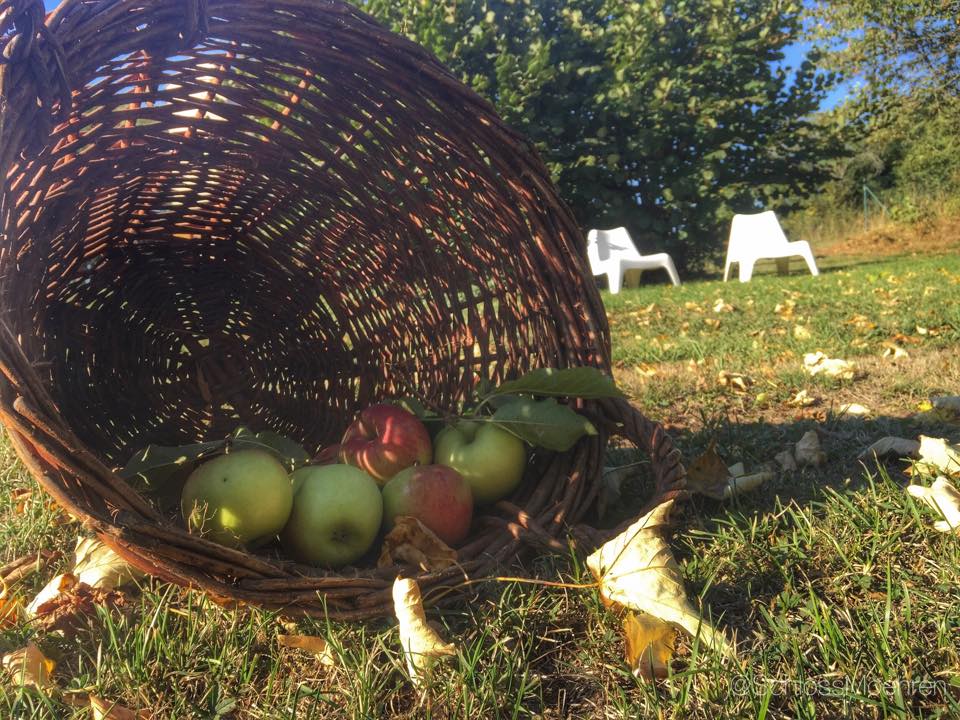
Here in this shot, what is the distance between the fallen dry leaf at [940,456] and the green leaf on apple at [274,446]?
1.21 m

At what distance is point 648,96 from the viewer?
1062 centimetres

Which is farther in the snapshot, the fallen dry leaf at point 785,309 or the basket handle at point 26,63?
the fallen dry leaf at point 785,309

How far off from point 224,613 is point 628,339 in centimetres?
310

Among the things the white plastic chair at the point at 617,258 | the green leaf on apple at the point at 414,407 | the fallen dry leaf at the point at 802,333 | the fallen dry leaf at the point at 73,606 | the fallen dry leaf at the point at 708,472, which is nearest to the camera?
the fallen dry leaf at the point at 73,606

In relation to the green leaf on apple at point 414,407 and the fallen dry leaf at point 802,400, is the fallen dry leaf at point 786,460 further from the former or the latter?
the green leaf on apple at point 414,407

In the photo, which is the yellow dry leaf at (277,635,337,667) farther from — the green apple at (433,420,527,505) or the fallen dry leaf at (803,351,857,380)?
the fallen dry leaf at (803,351,857,380)

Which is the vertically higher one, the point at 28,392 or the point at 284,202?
the point at 284,202

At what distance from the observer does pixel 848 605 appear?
104 cm

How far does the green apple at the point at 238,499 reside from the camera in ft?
3.78

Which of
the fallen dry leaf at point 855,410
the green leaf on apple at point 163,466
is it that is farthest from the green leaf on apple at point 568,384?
the fallen dry leaf at point 855,410

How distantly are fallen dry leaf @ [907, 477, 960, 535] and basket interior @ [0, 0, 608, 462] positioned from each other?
24.0 inches

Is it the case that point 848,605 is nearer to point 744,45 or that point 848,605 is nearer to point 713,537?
point 713,537

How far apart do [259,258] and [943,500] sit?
62.6 inches

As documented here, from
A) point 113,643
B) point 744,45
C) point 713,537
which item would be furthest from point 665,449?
point 744,45
